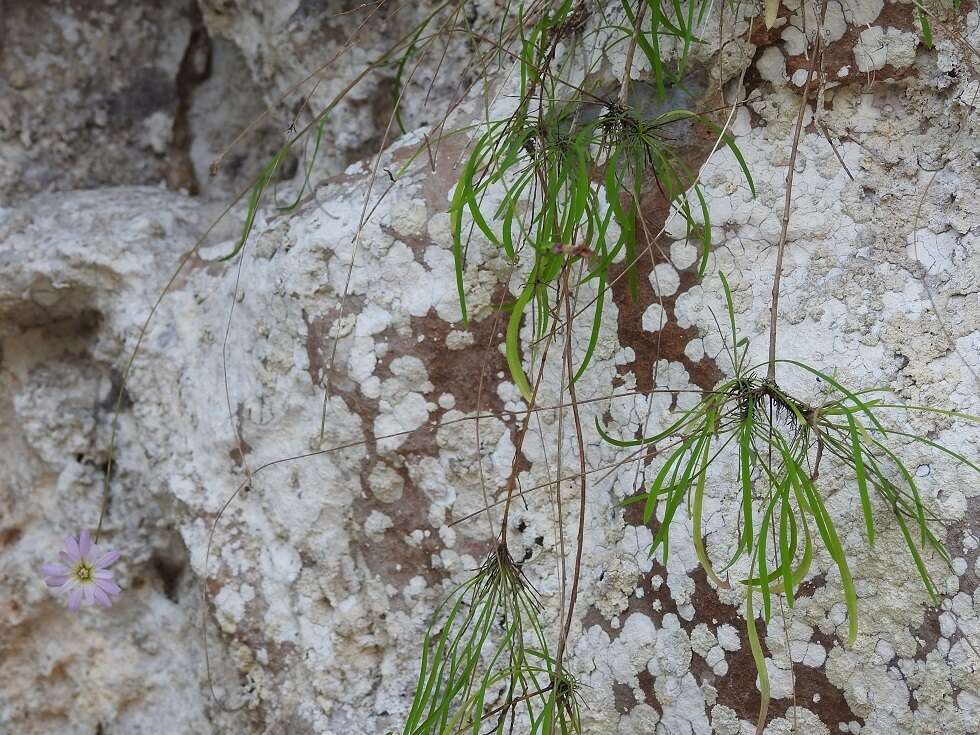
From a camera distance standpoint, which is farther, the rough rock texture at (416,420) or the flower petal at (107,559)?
the flower petal at (107,559)

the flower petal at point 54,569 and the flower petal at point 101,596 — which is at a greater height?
the flower petal at point 54,569

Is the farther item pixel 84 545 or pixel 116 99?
pixel 116 99

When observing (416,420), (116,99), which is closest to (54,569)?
(416,420)

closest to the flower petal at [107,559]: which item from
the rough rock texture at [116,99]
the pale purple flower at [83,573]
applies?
the pale purple flower at [83,573]

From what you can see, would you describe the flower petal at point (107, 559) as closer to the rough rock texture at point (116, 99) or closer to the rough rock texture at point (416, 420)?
the rough rock texture at point (416, 420)

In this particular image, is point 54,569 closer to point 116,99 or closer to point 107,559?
point 107,559

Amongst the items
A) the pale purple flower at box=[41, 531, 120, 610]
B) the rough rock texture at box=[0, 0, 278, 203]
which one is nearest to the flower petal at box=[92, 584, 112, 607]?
the pale purple flower at box=[41, 531, 120, 610]

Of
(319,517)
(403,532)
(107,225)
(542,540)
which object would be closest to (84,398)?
(107,225)
